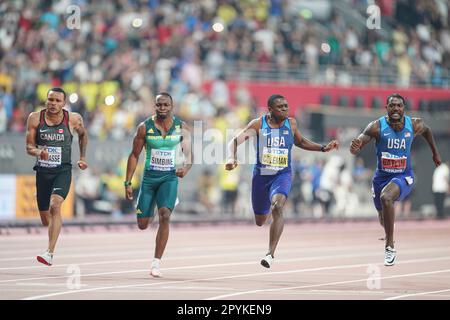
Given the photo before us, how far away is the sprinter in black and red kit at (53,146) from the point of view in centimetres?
1504

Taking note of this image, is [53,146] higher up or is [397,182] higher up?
[53,146]

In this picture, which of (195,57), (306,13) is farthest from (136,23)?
(306,13)

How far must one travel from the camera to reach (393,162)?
15.7m

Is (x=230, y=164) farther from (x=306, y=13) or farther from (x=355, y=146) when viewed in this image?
(x=306, y=13)

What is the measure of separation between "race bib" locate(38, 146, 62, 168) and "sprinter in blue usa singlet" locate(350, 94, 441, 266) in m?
3.97

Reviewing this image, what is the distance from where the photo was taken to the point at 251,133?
1515cm

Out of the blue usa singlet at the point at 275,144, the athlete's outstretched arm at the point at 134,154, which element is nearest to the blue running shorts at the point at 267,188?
the blue usa singlet at the point at 275,144

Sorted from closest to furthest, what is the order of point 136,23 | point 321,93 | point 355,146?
point 355,146 → point 136,23 → point 321,93

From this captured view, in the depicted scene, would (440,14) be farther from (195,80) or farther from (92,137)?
(92,137)

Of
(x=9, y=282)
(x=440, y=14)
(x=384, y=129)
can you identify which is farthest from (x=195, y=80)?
(x=9, y=282)

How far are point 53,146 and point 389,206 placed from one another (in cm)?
460

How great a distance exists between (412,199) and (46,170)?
1995cm

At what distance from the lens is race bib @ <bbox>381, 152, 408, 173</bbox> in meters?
15.7

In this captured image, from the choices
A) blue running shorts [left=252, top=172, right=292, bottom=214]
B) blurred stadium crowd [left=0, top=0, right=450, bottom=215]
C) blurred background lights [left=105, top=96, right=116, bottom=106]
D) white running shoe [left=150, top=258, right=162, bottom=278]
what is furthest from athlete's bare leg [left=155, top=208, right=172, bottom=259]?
blurred background lights [left=105, top=96, right=116, bottom=106]
